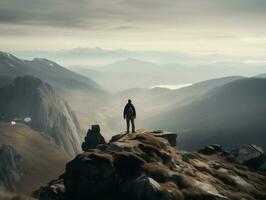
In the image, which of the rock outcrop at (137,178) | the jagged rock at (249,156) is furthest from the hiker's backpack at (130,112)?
the jagged rock at (249,156)

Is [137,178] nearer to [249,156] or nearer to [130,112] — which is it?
[130,112]

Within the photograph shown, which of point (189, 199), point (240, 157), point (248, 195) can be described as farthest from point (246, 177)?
point (189, 199)

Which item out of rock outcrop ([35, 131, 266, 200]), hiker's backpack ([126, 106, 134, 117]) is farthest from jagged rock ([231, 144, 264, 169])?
hiker's backpack ([126, 106, 134, 117])

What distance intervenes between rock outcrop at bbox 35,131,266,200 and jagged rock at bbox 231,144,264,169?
134 ft

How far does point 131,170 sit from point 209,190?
1656 cm

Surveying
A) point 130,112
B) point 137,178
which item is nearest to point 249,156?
point 130,112

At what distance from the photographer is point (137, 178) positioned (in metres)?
79.7

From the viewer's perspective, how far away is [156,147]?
325 ft

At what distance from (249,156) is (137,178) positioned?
252ft

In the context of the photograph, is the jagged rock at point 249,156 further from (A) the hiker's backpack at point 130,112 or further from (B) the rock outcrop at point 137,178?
(A) the hiker's backpack at point 130,112

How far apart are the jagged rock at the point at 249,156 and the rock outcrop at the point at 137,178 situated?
40806 millimetres

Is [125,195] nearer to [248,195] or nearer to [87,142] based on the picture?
[248,195]

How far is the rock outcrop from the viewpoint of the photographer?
7950 centimetres

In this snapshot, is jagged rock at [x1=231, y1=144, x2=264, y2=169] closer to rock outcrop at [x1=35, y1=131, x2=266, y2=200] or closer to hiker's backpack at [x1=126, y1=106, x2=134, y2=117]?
rock outcrop at [x1=35, y1=131, x2=266, y2=200]
